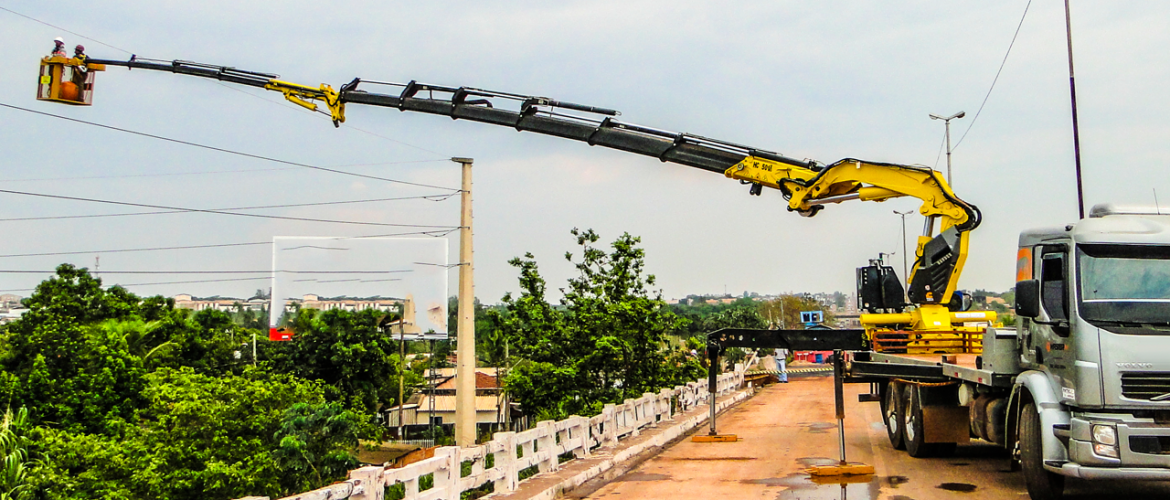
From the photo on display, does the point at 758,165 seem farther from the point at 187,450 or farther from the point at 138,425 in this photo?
the point at 138,425

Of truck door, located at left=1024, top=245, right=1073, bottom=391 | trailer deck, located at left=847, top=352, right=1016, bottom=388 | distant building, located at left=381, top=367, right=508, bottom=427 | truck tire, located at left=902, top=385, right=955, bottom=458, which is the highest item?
truck door, located at left=1024, top=245, right=1073, bottom=391

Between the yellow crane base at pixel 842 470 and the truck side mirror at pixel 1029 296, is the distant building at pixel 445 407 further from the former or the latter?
the truck side mirror at pixel 1029 296

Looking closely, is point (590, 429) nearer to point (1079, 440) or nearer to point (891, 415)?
point (891, 415)

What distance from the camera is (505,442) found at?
11.4 meters

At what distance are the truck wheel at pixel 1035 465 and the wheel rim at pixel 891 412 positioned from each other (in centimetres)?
573

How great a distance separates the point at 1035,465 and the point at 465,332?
1976cm

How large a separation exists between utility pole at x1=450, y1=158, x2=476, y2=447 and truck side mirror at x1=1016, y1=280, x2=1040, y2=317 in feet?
62.1

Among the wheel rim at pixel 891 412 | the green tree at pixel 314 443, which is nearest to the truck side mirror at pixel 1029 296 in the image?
the wheel rim at pixel 891 412

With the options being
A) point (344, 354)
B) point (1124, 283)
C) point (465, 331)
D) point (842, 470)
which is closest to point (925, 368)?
point (842, 470)

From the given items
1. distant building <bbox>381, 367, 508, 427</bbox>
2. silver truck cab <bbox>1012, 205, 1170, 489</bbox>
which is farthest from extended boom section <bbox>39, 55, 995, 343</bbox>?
distant building <bbox>381, 367, 508, 427</bbox>

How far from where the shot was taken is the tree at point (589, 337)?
29.3m

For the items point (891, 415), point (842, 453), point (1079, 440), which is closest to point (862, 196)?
point (891, 415)

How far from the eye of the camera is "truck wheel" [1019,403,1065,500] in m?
9.59

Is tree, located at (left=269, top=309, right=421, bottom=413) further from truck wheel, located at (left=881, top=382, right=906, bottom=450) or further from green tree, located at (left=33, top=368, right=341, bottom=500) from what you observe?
truck wheel, located at (left=881, top=382, right=906, bottom=450)
